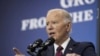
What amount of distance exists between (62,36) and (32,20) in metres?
1.27

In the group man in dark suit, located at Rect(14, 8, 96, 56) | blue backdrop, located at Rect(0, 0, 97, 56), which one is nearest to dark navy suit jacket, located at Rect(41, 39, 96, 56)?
man in dark suit, located at Rect(14, 8, 96, 56)

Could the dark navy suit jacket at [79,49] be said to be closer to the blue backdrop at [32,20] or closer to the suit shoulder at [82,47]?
the suit shoulder at [82,47]

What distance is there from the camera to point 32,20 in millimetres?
3168

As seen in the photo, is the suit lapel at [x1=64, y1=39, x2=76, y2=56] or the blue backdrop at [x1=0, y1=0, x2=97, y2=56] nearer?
the suit lapel at [x1=64, y1=39, x2=76, y2=56]

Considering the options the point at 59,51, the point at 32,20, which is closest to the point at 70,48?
the point at 59,51

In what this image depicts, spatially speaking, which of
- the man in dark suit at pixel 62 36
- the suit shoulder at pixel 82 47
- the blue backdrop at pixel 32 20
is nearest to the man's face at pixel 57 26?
the man in dark suit at pixel 62 36

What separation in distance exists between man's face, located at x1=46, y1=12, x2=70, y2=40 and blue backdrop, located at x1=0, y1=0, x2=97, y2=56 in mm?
881

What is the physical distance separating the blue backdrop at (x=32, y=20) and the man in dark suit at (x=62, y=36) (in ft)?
2.88

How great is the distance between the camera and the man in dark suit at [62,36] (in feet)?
6.00

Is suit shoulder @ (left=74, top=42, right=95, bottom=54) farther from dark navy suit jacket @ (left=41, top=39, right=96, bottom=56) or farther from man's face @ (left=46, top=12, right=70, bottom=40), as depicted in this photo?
man's face @ (left=46, top=12, right=70, bottom=40)

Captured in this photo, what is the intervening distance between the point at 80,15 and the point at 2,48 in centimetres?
92

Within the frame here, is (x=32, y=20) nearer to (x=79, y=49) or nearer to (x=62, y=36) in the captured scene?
(x=62, y=36)

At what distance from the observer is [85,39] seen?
281 centimetres

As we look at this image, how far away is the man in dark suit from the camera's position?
183 cm
